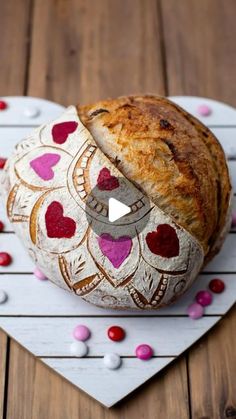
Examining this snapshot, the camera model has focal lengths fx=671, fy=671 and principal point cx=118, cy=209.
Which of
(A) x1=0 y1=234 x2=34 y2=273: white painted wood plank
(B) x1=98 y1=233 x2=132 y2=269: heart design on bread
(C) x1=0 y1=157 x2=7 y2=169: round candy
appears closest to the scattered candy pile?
(B) x1=98 y1=233 x2=132 y2=269: heart design on bread

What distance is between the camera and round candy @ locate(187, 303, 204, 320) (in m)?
1.29

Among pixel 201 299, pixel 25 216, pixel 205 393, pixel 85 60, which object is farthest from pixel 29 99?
pixel 205 393

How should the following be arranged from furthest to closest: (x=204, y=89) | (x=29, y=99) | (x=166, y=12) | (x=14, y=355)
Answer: (x=166, y=12), (x=204, y=89), (x=29, y=99), (x=14, y=355)

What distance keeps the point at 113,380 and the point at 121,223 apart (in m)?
0.29

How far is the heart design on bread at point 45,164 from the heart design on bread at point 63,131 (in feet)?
0.10

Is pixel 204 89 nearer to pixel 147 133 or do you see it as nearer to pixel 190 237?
pixel 147 133

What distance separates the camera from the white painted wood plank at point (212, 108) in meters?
1.50

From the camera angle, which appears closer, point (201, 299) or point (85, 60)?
point (201, 299)

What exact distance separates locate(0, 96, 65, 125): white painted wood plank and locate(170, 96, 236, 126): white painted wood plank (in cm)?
27

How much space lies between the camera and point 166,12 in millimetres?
1769

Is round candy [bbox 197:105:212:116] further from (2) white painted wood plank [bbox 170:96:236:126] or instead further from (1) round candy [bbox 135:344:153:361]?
A: (1) round candy [bbox 135:344:153:361]

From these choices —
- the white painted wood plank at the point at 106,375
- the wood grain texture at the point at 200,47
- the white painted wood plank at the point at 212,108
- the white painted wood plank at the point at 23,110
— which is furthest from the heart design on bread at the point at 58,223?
the wood grain texture at the point at 200,47

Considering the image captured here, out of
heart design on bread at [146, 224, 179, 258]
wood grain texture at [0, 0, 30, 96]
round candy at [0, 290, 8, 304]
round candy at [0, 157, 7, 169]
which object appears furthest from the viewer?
wood grain texture at [0, 0, 30, 96]

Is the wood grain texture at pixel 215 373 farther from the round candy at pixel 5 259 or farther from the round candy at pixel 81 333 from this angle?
the round candy at pixel 5 259
